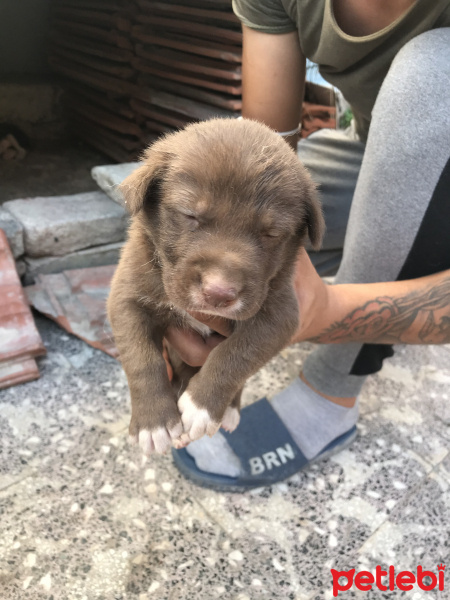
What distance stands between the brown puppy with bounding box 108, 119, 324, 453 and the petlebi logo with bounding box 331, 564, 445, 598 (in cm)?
108

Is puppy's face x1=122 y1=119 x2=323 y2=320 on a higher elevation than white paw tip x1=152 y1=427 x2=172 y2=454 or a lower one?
higher

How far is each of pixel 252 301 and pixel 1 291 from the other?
225cm

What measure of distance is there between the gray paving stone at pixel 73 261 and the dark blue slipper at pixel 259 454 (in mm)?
1749

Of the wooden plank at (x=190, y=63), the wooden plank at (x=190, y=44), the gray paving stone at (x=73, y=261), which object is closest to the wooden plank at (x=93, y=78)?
the wooden plank at (x=190, y=63)

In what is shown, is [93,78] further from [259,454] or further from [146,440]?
[146,440]

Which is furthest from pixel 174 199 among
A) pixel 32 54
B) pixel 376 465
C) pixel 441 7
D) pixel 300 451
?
pixel 32 54

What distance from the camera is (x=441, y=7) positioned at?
6.89 feet

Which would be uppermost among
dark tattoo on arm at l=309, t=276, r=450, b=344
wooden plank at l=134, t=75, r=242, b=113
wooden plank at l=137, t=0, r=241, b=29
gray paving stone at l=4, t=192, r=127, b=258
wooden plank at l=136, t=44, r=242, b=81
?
wooden plank at l=137, t=0, r=241, b=29

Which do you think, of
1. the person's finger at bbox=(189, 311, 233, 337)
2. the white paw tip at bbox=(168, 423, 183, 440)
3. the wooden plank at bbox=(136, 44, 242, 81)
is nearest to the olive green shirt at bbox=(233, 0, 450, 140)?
the wooden plank at bbox=(136, 44, 242, 81)

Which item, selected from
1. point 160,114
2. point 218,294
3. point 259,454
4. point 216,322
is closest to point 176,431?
point 216,322

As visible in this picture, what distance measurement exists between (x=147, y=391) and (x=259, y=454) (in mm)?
1119

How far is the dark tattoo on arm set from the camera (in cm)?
215

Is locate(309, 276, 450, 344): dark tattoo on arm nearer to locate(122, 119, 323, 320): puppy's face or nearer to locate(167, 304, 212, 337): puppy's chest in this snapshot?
locate(167, 304, 212, 337): puppy's chest

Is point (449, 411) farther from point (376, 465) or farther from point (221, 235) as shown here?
point (221, 235)
